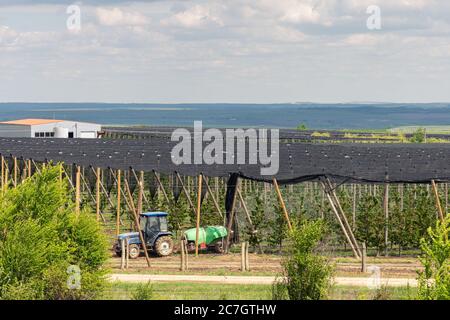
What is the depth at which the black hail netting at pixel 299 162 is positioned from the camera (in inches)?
1510

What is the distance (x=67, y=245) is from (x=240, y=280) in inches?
277

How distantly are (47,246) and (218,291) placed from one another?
4912 millimetres

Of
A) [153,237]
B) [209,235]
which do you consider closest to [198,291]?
[153,237]

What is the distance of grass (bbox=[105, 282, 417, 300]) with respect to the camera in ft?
73.3

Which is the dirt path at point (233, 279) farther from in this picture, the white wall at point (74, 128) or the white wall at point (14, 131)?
the white wall at point (74, 128)

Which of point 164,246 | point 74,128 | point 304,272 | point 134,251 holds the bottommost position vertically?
point 134,251

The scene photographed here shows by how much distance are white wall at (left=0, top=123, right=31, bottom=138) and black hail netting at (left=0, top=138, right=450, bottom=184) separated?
1143 inches

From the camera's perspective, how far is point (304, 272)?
20641mm

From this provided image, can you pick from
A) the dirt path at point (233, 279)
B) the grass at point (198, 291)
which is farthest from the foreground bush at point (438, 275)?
the dirt path at point (233, 279)

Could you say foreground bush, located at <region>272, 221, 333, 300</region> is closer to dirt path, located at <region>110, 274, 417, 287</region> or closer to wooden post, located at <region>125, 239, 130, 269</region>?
dirt path, located at <region>110, 274, 417, 287</region>

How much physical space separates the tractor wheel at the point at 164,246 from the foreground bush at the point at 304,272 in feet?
46.7

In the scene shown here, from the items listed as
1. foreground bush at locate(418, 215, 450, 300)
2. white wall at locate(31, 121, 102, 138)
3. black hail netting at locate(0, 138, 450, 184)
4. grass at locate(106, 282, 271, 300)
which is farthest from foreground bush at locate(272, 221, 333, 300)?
white wall at locate(31, 121, 102, 138)

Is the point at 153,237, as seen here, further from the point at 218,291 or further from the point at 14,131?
the point at 14,131
